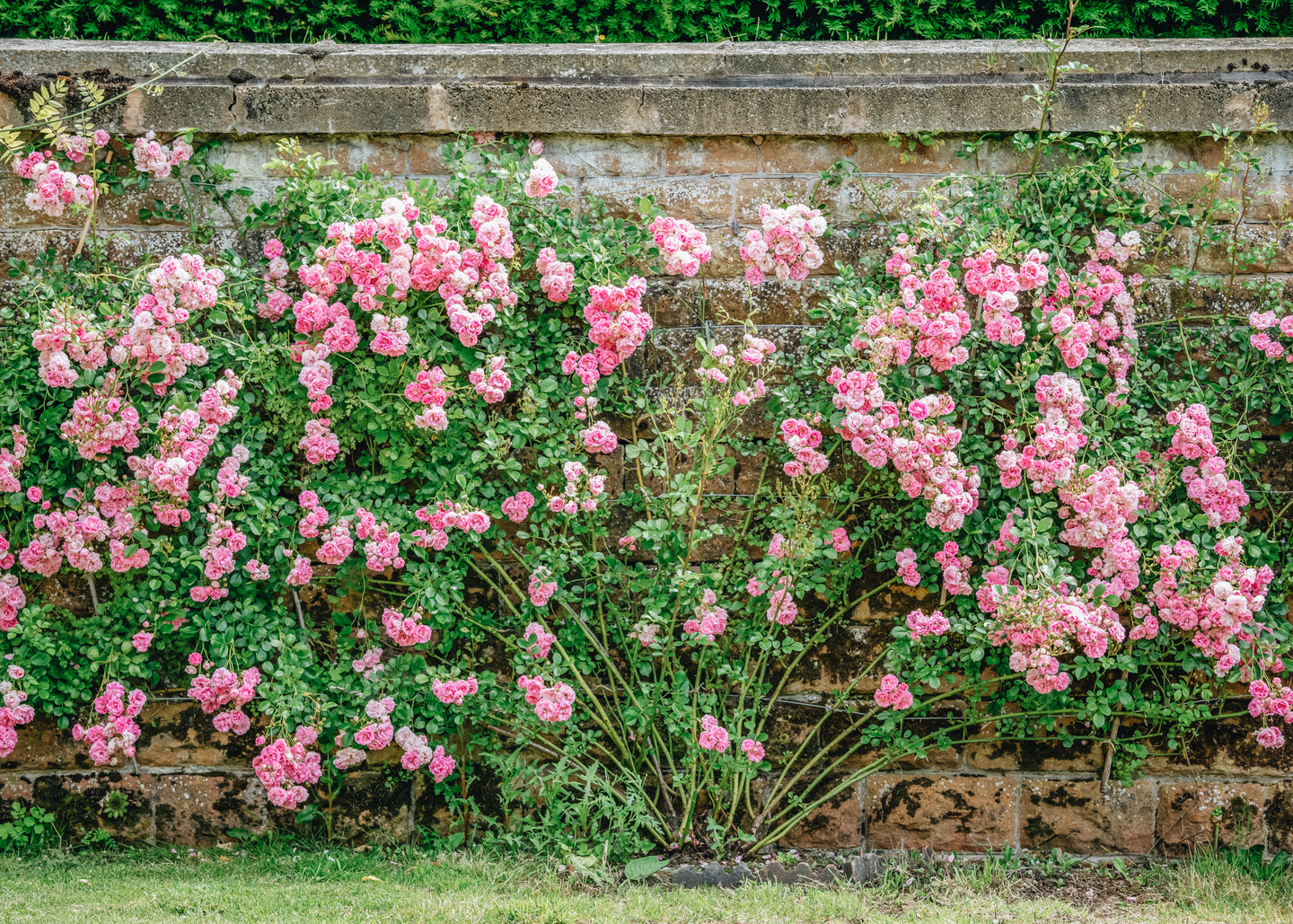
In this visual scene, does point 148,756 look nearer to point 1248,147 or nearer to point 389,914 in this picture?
point 389,914

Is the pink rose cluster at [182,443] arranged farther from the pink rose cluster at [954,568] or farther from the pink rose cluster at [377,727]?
the pink rose cluster at [954,568]

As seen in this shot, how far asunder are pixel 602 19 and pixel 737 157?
1.22m

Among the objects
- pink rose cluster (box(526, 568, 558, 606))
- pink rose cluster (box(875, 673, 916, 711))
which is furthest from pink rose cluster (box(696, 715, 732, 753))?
pink rose cluster (box(526, 568, 558, 606))

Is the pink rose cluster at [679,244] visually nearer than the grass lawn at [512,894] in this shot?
No

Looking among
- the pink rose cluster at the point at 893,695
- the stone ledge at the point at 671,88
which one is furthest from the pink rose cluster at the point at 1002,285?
the pink rose cluster at the point at 893,695

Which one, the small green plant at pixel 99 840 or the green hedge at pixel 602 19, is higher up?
the green hedge at pixel 602 19

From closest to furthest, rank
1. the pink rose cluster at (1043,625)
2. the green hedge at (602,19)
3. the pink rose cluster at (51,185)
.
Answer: the pink rose cluster at (1043,625)
the pink rose cluster at (51,185)
the green hedge at (602,19)

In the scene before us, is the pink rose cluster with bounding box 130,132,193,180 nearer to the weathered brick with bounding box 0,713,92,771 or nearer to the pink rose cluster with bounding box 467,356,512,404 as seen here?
the pink rose cluster with bounding box 467,356,512,404

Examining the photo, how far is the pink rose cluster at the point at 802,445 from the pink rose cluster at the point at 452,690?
1316 millimetres

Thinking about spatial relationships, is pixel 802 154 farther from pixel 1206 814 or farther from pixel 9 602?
pixel 9 602

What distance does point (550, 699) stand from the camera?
129 inches

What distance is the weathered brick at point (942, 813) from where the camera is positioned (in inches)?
138

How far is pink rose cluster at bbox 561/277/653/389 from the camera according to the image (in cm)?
328

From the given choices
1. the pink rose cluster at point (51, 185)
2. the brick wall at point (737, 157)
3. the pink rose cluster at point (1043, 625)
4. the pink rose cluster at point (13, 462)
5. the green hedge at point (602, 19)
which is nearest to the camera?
the pink rose cluster at point (1043, 625)
